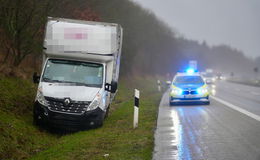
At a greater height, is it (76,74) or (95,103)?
(76,74)

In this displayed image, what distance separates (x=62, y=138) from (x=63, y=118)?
59 centimetres

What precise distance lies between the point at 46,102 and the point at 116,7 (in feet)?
84.3

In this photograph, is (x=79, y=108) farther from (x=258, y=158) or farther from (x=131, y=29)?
(x=131, y=29)

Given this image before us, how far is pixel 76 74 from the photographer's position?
49.3ft

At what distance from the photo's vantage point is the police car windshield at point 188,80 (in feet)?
80.2

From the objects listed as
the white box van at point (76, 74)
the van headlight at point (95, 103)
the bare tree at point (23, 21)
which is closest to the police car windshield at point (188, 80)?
the bare tree at point (23, 21)

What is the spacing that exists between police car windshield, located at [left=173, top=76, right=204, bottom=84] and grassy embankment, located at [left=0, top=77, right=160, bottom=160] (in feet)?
23.1

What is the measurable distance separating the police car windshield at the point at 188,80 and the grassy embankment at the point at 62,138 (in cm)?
703

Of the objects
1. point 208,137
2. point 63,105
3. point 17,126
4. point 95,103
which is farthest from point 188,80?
point 17,126

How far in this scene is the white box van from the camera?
545 inches

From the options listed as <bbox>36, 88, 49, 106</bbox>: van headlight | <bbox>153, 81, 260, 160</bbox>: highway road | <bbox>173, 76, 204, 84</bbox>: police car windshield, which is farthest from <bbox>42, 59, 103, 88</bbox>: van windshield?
<bbox>173, 76, 204, 84</bbox>: police car windshield

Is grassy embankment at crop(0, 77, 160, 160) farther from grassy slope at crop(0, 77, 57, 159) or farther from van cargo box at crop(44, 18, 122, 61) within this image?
van cargo box at crop(44, 18, 122, 61)

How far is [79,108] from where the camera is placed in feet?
45.6

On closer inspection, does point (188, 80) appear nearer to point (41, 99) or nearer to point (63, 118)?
point (63, 118)
